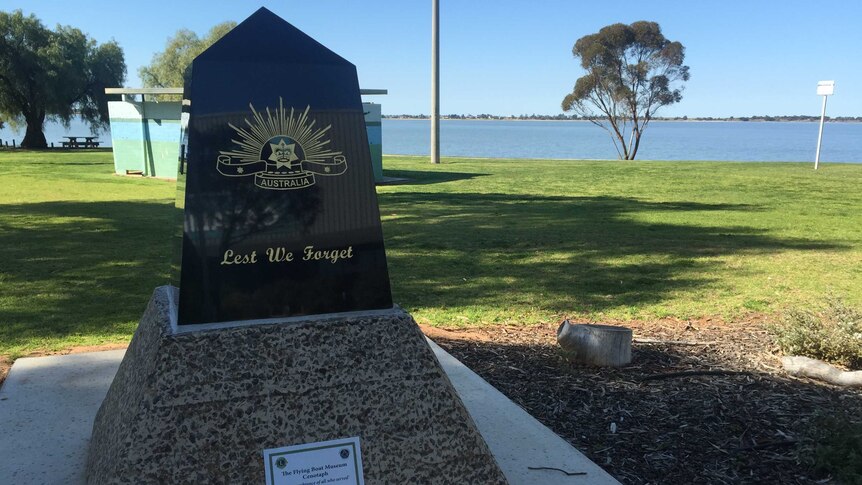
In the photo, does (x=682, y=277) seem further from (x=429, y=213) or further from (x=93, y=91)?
(x=93, y=91)

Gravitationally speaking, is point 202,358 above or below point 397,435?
above

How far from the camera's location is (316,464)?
8.82 ft

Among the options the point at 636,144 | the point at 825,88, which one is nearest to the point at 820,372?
the point at 825,88

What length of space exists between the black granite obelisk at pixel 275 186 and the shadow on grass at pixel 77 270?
62.1 inches

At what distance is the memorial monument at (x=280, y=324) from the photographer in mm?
2607

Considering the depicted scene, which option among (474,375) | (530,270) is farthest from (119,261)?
(474,375)

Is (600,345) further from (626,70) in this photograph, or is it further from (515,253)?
(626,70)

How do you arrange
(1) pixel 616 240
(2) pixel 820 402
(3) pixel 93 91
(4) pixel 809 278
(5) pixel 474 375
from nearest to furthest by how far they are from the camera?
(2) pixel 820 402 → (5) pixel 474 375 → (4) pixel 809 278 → (1) pixel 616 240 → (3) pixel 93 91

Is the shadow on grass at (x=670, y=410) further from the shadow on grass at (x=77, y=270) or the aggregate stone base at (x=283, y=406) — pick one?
the shadow on grass at (x=77, y=270)

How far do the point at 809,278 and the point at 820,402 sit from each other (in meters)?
4.32

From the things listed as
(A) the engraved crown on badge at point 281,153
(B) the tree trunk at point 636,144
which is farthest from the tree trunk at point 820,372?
(B) the tree trunk at point 636,144

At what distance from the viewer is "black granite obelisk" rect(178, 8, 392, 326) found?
9.12 ft

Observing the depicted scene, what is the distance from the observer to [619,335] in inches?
185

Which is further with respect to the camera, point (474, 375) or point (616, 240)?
point (616, 240)
